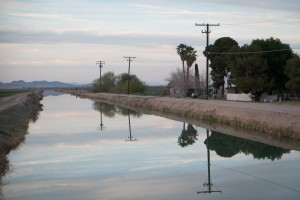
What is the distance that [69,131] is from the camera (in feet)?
108

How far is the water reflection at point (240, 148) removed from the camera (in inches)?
815

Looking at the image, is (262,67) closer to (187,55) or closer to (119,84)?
(187,55)

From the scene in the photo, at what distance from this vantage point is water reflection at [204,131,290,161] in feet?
67.9

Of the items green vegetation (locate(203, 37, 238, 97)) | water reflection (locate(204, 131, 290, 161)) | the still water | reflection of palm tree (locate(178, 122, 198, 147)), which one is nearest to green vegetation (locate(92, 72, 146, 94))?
green vegetation (locate(203, 37, 238, 97))

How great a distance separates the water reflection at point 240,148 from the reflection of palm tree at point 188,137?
977 millimetres

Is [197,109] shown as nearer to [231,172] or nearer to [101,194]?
[231,172]

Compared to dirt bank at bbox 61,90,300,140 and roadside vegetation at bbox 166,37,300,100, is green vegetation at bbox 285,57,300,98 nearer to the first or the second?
roadside vegetation at bbox 166,37,300,100

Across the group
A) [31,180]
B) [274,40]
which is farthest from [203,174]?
[274,40]

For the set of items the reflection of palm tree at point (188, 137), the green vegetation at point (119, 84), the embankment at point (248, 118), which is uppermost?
the green vegetation at point (119, 84)

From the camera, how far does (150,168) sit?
17.5 meters

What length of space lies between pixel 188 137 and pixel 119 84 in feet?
319

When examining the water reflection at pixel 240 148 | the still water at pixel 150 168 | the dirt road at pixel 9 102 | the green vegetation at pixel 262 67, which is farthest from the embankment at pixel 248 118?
the dirt road at pixel 9 102

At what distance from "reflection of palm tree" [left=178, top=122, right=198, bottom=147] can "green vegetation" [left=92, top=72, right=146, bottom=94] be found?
73951mm

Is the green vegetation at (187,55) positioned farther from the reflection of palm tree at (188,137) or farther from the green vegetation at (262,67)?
the reflection of palm tree at (188,137)
